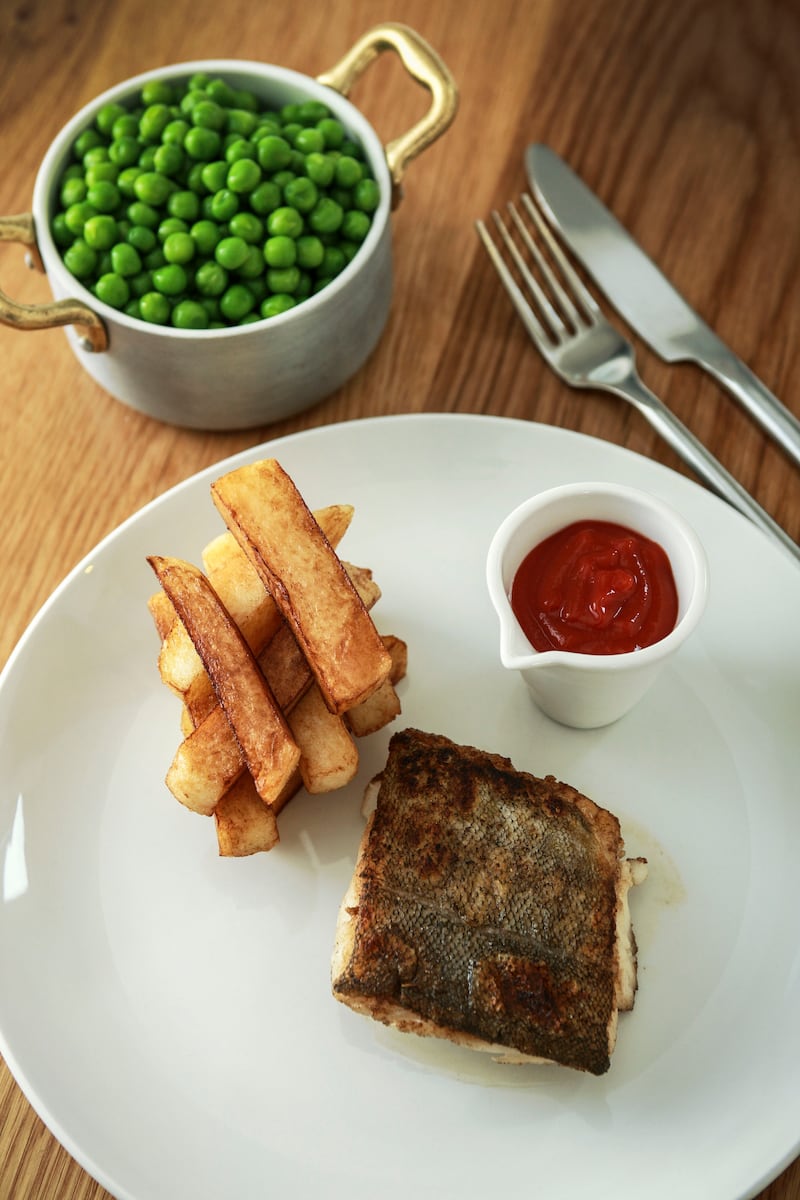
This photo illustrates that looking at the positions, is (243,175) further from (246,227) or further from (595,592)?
(595,592)

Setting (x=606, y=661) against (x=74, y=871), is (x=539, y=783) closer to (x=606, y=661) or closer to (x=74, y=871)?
(x=606, y=661)

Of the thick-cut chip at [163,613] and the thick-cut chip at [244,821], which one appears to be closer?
the thick-cut chip at [244,821]

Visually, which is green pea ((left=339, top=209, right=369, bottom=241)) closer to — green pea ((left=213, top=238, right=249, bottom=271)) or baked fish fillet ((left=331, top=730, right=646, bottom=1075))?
green pea ((left=213, top=238, right=249, bottom=271))

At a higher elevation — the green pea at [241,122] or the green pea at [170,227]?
the green pea at [241,122]

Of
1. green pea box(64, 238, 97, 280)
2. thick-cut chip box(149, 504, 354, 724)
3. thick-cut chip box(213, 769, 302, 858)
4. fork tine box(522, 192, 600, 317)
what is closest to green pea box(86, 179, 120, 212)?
green pea box(64, 238, 97, 280)

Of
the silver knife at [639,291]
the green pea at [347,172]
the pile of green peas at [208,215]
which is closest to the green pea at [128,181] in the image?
the pile of green peas at [208,215]

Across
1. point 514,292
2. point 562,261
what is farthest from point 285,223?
point 562,261

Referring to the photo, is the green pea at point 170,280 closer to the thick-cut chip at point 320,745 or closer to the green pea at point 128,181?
the green pea at point 128,181

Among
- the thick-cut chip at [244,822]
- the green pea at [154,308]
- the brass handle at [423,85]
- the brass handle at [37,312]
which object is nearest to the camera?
the thick-cut chip at [244,822]
